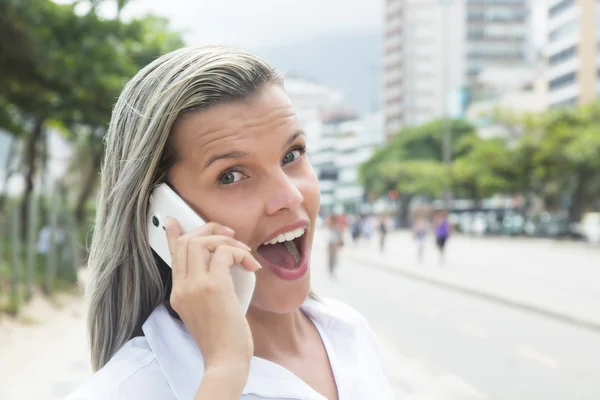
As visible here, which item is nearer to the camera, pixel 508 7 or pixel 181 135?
pixel 181 135

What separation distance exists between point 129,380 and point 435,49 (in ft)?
390

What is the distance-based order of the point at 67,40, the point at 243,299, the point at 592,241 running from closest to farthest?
the point at 243,299 < the point at 67,40 < the point at 592,241

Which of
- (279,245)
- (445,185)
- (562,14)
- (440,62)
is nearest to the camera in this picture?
(279,245)

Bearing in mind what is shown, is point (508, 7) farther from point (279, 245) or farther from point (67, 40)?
point (279, 245)

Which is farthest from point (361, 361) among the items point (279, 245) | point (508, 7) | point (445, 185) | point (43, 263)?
point (508, 7)

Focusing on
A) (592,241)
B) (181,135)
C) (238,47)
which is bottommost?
(592,241)

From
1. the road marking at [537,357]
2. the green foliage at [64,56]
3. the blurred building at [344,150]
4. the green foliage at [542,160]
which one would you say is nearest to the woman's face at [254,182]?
the road marking at [537,357]

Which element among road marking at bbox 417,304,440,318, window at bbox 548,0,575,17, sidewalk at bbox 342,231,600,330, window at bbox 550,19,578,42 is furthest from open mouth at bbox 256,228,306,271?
window at bbox 548,0,575,17

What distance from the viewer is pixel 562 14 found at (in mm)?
83875

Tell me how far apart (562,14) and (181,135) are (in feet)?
289

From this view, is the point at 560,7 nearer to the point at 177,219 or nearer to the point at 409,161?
the point at 409,161

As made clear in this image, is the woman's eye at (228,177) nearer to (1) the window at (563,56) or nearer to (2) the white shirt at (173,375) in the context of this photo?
(2) the white shirt at (173,375)

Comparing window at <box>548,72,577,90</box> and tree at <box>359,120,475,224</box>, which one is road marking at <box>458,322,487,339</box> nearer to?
tree at <box>359,120,475,224</box>

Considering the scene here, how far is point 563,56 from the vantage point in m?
83.7
